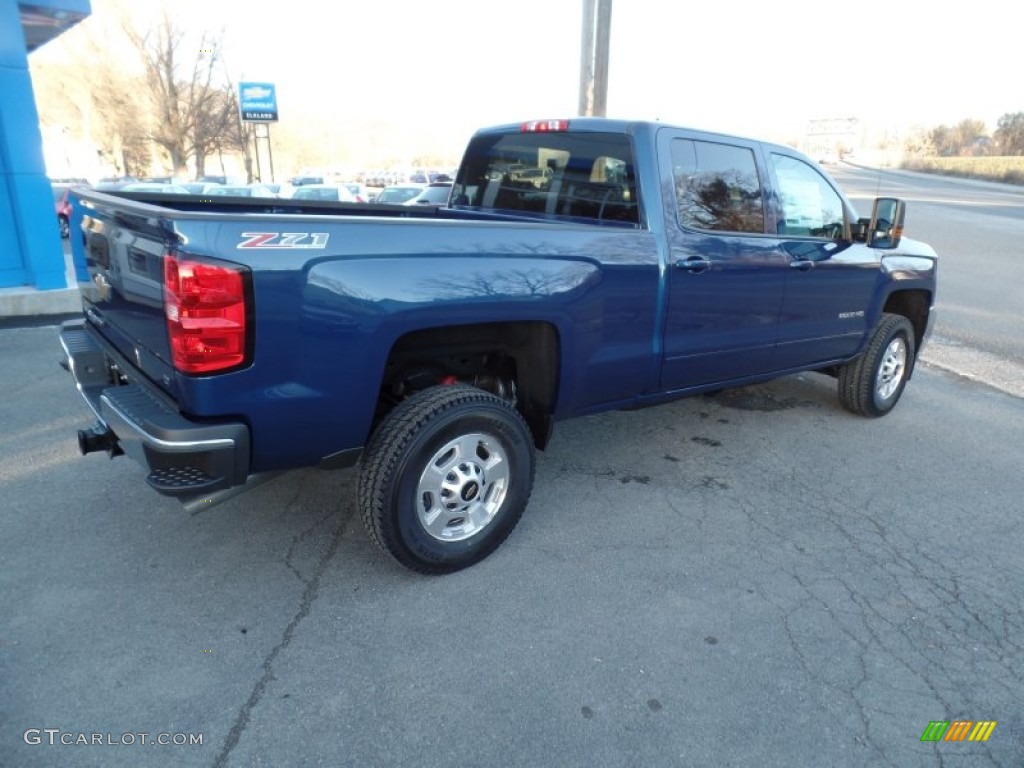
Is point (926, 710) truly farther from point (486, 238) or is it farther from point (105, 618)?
point (105, 618)

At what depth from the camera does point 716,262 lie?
3758 mm

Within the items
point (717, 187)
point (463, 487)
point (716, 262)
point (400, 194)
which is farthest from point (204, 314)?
point (400, 194)

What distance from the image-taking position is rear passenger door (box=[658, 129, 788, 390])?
11.9ft

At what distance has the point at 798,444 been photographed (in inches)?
189

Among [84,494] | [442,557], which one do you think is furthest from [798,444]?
[84,494]

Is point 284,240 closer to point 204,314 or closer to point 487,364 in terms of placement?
point 204,314

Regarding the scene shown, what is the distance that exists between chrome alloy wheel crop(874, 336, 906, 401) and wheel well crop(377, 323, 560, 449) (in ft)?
10.5

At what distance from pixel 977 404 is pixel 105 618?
641cm

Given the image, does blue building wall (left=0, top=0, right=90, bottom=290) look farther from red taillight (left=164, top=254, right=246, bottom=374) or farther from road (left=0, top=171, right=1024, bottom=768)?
red taillight (left=164, top=254, right=246, bottom=374)

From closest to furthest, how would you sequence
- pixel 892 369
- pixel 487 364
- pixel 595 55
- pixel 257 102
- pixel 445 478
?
pixel 445 478 → pixel 487 364 → pixel 892 369 → pixel 595 55 → pixel 257 102

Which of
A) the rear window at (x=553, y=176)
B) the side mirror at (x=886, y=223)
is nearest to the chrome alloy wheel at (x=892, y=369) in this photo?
the side mirror at (x=886, y=223)
